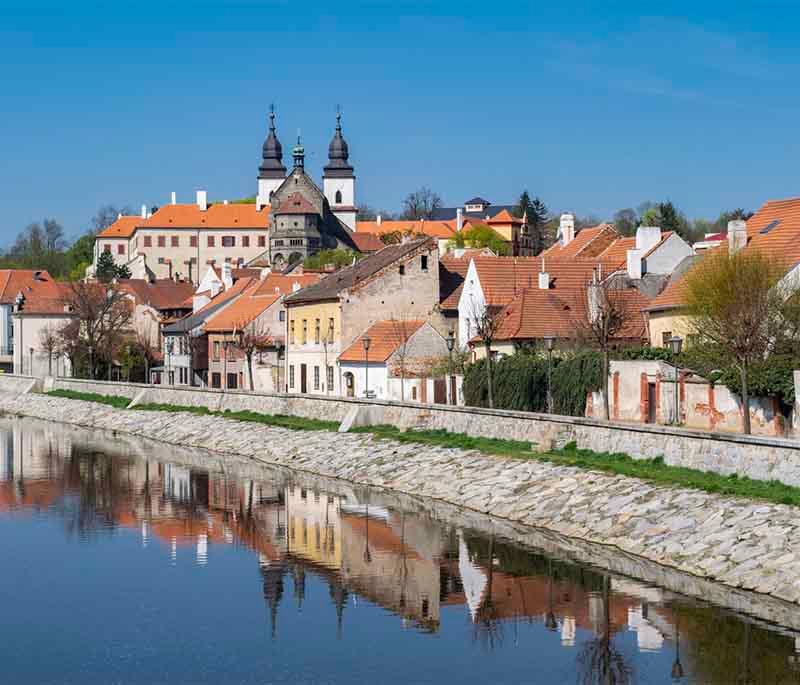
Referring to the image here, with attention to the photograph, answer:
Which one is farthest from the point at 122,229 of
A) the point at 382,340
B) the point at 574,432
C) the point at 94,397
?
the point at 574,432

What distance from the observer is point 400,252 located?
55.6m

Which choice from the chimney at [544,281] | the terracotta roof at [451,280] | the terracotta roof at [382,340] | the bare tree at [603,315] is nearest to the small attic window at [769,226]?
the bare tree at [603,315]

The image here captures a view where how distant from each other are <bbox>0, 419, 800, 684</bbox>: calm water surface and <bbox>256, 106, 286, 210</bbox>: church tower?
144 meters

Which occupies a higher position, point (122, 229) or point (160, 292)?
point (122, 229)

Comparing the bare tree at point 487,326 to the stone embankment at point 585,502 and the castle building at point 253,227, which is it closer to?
the stone embankment at point 585,502

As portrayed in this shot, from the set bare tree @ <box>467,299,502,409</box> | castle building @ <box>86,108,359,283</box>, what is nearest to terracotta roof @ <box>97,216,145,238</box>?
castle building @ <box>86,108,359,283</box>

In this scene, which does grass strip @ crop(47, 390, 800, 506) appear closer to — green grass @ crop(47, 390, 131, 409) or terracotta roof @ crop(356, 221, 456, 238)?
green grass @ crop(47, 390, 131, 409)

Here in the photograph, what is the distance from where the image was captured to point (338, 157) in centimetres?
17450

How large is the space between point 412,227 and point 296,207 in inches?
710

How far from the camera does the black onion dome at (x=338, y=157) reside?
173250 mm

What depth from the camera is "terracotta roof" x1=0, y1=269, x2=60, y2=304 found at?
103125 millimetres

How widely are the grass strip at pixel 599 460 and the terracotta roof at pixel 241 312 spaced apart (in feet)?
56.8

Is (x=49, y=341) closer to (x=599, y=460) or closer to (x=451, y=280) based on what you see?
(x=451, y=280)

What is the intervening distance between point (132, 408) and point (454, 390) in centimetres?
2099
